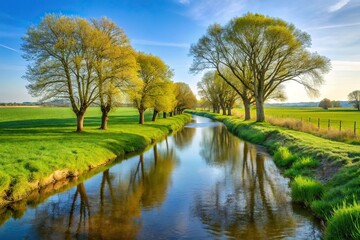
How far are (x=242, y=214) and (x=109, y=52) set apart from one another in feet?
73.2

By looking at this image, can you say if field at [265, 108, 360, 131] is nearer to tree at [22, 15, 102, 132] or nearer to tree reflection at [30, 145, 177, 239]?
tree reflection at [30, 145, 177, 239]

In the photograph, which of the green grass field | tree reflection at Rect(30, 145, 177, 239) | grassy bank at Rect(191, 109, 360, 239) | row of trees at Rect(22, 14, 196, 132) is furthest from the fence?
row of trees at Rect(22, 14, 196, 132)

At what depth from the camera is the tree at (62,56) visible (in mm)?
25906

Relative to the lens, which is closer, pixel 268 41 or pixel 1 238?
pixel 1 238

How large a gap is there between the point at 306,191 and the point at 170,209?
5.69 m

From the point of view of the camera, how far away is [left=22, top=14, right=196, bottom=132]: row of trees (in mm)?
26047

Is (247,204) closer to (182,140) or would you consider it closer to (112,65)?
(112,65)

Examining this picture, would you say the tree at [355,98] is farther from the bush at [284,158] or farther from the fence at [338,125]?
the bush at [284,158]

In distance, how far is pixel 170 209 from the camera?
11.7 meters

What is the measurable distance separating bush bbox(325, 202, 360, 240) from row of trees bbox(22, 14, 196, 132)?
24021 millimetres

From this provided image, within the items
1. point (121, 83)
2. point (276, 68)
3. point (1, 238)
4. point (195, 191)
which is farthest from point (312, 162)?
point (276, 68)

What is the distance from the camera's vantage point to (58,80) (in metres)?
27.0

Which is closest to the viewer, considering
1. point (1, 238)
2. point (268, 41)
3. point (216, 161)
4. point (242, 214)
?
point (1, 238)

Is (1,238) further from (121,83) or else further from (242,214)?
(121,83)
